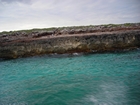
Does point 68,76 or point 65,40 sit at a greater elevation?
point 65,40

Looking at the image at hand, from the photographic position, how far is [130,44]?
24.2 metres

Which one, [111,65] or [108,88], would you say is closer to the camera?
[108,88]

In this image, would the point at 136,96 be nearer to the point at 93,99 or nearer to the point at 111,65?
the point at 93,99

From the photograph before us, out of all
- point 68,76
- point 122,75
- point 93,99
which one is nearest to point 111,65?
point 122,75

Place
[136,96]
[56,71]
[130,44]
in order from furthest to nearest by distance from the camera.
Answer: [130,44] → [56,71] → [136,96]

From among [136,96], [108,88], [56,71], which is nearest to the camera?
[136,96]

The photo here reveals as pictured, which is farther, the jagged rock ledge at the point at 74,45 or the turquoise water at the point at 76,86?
the jagged rock ledge at the point at 74,45

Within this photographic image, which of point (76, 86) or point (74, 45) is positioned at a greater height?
point (74, 45)

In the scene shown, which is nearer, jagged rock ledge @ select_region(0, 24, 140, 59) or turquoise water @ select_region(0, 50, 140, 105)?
turquoise water @ select_region(0, 50, 140, 105)

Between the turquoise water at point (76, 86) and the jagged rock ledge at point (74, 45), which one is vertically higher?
the jagged rock ledge at point (74, 45)

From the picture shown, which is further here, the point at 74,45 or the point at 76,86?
the point at 74,45

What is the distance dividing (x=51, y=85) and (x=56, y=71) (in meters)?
3.81

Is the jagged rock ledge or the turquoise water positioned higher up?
the jagged rock ledge

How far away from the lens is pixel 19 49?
2552 cm
